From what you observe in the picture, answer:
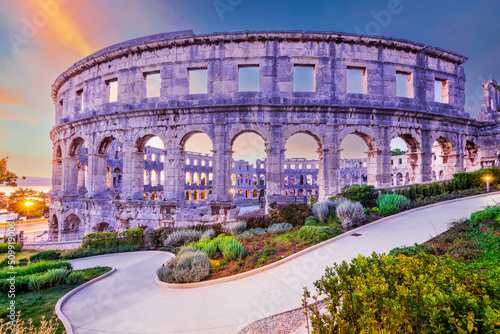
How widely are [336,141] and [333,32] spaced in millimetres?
7768

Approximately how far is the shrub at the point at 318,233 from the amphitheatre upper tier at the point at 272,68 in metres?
9.05

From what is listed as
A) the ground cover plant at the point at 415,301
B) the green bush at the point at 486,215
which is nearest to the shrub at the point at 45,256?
the ground cover plant at the point at 415,301

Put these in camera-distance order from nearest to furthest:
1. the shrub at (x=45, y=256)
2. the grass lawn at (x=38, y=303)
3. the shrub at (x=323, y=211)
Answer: the grass lawn at (x=38, y=303), the shrub at (x=323, y=211), the shrub at (x=45, y=256)

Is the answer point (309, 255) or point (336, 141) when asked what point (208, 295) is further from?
point (336, 141)

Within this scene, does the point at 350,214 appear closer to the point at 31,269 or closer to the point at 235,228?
the point at 235,228

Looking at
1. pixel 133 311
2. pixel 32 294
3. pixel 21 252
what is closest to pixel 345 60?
pixel 133 311

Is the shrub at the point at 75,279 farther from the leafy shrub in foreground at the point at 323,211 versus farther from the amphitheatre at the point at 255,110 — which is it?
the leafy shrub in foreground at the point at 323,211

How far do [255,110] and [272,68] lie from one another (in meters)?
3.40

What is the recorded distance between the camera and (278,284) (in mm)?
5621

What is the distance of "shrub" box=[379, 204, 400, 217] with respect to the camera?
1034 cm

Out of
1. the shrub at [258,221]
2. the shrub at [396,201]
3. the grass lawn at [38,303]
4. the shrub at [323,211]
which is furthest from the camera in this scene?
the shrub at [258,221]

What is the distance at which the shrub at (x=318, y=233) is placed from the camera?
8004 millimetres

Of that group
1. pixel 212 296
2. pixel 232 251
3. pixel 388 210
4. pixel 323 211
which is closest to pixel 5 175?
pixel 232 251

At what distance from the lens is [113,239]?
12336 mm
